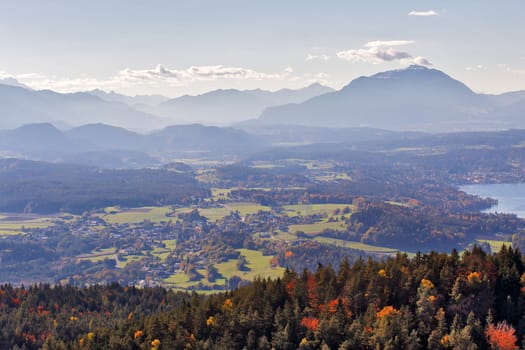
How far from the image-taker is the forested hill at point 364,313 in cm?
3856

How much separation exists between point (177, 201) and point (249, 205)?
25.0 metres

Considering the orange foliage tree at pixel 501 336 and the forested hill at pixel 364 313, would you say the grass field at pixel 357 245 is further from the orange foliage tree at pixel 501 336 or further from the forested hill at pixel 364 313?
the orange foliage tree at pixel 501 336

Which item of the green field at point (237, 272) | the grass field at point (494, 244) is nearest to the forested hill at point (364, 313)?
the green field at point (237, 272)

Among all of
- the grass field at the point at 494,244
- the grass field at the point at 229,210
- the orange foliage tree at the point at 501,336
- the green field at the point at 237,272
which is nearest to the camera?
the orange foliage tree at the point at 501,336

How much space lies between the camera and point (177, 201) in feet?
641

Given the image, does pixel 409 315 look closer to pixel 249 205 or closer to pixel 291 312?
pixel 291 312

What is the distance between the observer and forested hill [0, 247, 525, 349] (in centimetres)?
3856

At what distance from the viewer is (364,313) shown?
43.8 metres

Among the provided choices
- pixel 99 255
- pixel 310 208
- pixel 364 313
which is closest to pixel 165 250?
pixel 99 255

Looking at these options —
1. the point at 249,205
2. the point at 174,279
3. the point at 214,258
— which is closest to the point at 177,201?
the point at 249,205

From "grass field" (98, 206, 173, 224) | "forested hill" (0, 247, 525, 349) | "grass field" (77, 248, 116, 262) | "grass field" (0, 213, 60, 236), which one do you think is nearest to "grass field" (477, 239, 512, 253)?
"forested hill" (0, 247, 525, 349)

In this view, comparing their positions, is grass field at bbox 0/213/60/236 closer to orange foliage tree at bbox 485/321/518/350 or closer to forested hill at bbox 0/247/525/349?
forested hill at bbox 0/247/525/349

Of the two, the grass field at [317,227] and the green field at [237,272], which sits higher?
the grass field at [317,227]

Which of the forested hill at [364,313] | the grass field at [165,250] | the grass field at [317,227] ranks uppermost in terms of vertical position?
the forested hill at [364,313]
